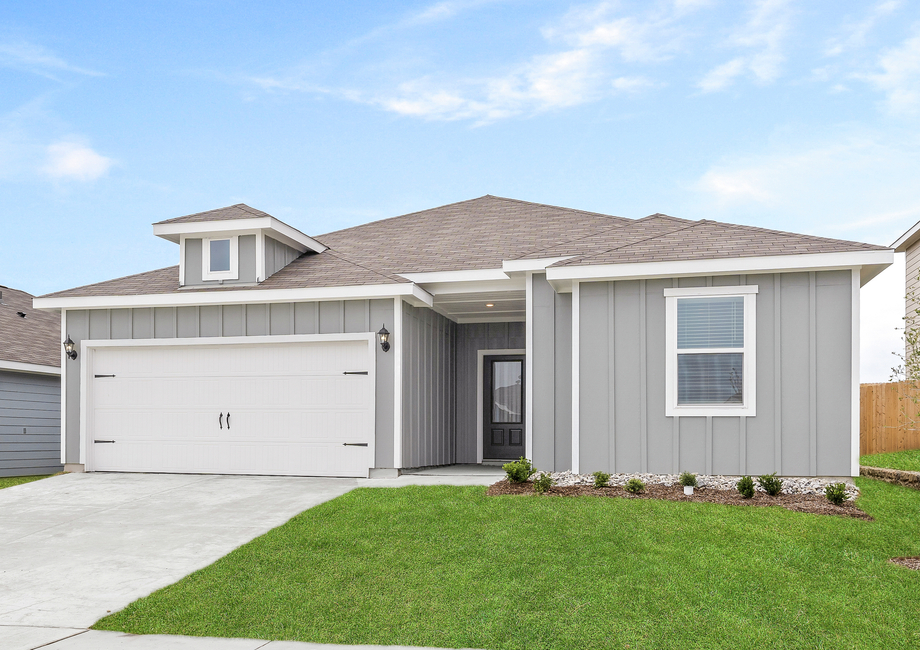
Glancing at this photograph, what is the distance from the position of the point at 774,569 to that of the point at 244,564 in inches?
165

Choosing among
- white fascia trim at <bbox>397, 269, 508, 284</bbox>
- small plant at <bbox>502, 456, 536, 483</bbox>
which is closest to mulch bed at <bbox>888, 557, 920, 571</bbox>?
small plant at <bbox>502, 456, 536, 483</bbox>

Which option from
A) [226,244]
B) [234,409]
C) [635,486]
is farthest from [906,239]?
[234,409]

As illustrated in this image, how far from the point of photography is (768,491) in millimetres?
8055

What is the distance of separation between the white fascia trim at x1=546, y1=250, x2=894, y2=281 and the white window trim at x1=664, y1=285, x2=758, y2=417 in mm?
229

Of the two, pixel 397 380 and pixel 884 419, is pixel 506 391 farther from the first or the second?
pixel 884 419

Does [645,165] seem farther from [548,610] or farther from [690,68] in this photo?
[548,610]

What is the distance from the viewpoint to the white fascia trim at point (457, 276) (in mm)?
10742

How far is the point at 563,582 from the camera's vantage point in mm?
5250

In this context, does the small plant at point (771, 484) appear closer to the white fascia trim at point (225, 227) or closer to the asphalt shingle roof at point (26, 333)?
the white fascia trim at point (225, 227)

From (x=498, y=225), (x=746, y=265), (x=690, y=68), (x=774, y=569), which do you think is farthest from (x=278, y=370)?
(x=690, y=68)

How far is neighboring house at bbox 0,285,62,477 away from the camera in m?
15.2

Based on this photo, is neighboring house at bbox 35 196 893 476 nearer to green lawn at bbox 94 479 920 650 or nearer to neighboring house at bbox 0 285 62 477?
green lawn at bbox 94 479 920 650

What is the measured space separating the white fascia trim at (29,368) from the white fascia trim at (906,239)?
1904 centimetres

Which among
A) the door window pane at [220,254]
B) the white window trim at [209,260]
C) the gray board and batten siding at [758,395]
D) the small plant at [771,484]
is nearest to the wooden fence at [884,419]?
the gray board and batten siding at [758,395]
